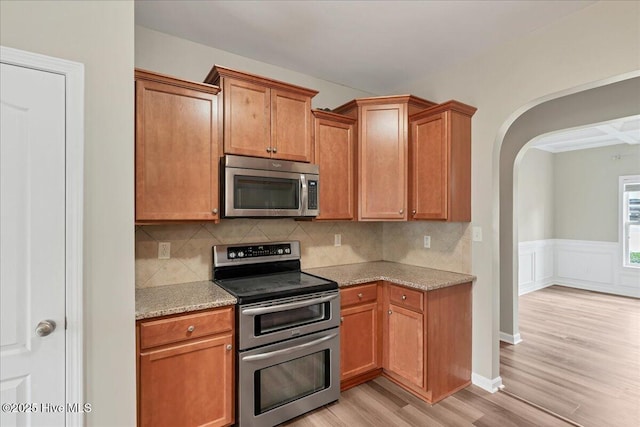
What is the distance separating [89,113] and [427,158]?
2.33 metres

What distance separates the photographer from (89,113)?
1.40 metres

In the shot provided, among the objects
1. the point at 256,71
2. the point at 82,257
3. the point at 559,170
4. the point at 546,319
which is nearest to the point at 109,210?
the point at 82,257

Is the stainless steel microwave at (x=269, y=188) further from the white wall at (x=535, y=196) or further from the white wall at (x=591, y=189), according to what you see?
the white wall at (x=591, y=189)

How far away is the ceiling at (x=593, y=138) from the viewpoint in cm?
424

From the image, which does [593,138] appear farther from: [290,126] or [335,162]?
[290,126]

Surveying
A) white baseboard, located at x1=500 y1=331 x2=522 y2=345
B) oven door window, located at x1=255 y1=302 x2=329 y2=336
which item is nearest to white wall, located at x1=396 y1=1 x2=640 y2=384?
white baseboard, located at x1=500 y1=331 x2=522 y2=345

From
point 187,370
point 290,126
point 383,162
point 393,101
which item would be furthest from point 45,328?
point 393,101

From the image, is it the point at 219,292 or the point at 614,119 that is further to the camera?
the point at 614,119

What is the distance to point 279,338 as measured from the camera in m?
2.04

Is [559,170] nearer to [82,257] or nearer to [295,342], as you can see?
[295,342]

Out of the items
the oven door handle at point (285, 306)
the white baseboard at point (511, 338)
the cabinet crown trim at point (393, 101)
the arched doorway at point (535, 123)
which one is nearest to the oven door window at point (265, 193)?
the oven door handle at point (285, 306)

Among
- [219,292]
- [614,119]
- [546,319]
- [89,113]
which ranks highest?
[614,119]

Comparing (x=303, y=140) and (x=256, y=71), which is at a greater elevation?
(x=256, y=71)

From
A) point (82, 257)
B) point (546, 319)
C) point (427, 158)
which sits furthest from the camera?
point (546, 319)
